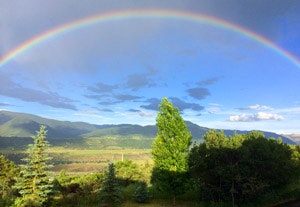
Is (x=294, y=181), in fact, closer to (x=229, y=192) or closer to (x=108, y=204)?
(x=229, y=192)

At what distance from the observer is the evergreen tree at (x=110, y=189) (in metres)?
26.2

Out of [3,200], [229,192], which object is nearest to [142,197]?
[229,192]

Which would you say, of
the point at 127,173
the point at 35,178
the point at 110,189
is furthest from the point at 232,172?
the point at 127,173

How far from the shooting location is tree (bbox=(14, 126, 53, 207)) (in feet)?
74.5

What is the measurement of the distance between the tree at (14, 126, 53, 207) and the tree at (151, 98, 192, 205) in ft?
33.6

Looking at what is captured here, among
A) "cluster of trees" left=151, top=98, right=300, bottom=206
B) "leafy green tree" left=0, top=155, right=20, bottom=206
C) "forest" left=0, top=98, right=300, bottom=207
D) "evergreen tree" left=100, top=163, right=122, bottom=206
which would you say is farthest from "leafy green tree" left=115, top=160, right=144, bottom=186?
"cluster of trees" left=151, top=98, right=300, bottom=206

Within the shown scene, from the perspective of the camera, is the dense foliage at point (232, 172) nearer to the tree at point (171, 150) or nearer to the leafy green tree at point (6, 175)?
the tree at point (171, 150)

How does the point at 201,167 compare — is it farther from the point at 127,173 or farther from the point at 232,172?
the point at 127,173

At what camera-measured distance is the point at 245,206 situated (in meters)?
27.1

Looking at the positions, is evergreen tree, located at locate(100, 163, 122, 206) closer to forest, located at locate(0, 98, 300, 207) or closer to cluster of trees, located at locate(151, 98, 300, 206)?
forest, located at locate(0, 98, 300, 207)

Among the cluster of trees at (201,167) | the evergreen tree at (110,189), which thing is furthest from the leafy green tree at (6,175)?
the cluster of trees at (201,167)

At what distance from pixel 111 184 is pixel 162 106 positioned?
9.00 metres

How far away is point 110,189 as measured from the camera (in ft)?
87.5

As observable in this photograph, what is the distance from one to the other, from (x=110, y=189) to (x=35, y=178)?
698 cm
